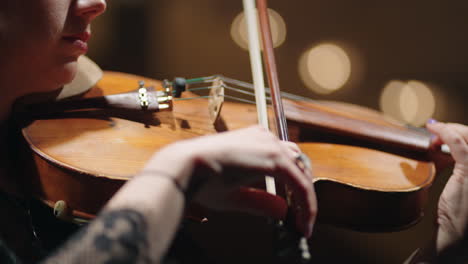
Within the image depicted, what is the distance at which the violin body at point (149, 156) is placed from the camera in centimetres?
57

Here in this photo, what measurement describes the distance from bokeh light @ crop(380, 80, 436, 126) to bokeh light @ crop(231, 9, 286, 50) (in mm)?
545

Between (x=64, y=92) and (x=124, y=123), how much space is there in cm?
16

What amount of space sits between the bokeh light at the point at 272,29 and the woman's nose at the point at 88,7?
1001mm

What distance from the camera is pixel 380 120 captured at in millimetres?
921

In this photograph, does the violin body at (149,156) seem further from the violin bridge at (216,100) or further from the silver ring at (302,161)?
the silver ring at (302,161)

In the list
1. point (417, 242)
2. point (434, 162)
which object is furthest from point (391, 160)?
point (417, 242)

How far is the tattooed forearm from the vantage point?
34cm

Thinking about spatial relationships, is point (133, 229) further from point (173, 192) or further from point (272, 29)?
point (272, 29)

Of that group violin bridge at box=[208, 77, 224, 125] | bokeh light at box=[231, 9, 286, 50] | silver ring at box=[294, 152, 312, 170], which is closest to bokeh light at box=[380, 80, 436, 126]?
bokeh light at box=[231, 9, 286, 50]

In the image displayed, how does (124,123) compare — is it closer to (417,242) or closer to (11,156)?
(11,156)

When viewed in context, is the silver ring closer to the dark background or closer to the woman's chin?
the woman's chin

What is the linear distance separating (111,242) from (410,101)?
4.57 feet

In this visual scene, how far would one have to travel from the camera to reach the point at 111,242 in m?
0.35

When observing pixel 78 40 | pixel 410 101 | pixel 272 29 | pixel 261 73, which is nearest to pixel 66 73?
pixel 78 40
